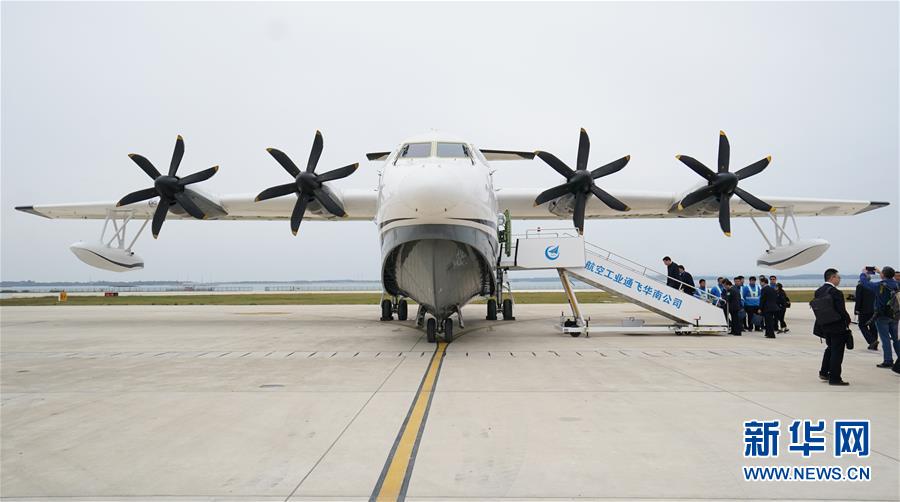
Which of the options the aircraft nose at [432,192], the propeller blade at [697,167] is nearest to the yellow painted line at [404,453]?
the aircraft nose at [432,192]

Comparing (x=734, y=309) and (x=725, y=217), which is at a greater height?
(x=725, y=217)

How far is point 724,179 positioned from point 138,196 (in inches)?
701

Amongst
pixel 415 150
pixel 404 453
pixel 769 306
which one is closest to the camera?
pixel 404 453

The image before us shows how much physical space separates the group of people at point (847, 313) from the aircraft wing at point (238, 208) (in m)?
13.2

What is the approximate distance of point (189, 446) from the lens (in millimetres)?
4770

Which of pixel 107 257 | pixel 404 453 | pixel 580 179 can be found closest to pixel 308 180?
pixel 580 179

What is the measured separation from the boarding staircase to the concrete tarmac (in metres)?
3.19

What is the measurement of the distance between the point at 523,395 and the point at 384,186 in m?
6.26

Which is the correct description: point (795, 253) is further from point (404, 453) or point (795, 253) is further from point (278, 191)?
point (404, 453)

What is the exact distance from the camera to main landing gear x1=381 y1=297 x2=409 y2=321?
19906 mm

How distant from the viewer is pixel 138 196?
17.6 meters

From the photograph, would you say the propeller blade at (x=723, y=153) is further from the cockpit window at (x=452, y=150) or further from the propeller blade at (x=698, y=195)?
the cockpit window at (x=452, y=150)

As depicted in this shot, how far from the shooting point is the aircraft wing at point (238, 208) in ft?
61.6

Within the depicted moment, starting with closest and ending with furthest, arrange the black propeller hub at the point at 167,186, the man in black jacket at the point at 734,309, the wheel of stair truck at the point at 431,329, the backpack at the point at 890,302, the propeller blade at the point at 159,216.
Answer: the backpack at the point at 890,302 < the wheel of stair truck at the point at 431,329 < the man in black jacket at the point at 734,309 < the black propeller hub at the point at 167,186 < the propeller blade at the point at 159,216
